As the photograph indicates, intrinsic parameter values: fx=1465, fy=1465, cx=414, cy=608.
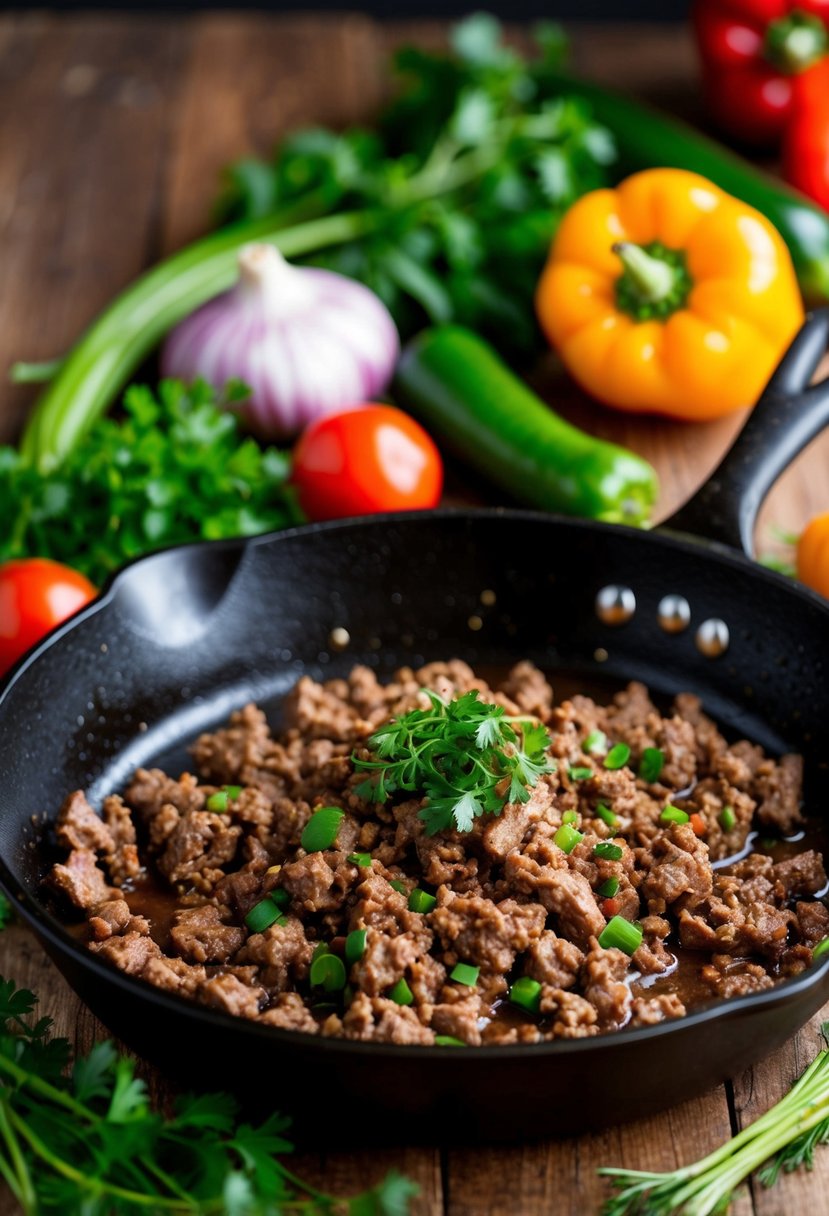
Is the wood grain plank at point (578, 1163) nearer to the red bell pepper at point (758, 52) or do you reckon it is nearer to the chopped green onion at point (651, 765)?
the chopped green onion at point (651, 765)

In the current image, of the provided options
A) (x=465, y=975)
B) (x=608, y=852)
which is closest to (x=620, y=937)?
(x=608, y=852)

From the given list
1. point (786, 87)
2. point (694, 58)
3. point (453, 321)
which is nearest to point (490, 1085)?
point (453, 321)

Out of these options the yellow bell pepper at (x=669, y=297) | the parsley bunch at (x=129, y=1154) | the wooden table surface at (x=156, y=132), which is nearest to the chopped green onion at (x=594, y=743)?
the parsley bunch at (x=129, y=1154)

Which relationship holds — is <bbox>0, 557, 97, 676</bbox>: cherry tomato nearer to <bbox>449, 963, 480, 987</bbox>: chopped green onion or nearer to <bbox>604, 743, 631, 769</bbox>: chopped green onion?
<bbox>604, 743, 631, 769</bbox>: chopped green onion

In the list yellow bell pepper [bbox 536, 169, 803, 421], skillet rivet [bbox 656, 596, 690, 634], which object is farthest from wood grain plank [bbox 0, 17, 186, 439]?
skillet rivet [bbox 656, 596, 690, 634]

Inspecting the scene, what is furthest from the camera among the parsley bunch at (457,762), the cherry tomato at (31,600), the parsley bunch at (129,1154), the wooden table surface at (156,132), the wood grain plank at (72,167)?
the wood grain plank at (72,167)
